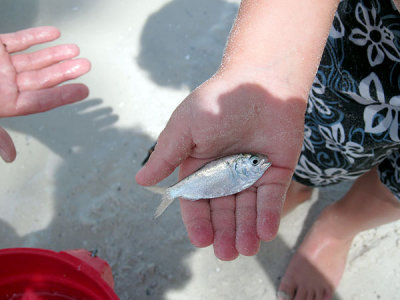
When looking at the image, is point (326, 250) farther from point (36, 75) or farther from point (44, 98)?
point (36, 75)

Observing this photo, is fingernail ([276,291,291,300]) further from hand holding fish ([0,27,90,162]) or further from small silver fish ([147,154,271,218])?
hand holding fish ([0,27,90,162])

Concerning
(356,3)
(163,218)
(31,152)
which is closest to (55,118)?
(31,152)

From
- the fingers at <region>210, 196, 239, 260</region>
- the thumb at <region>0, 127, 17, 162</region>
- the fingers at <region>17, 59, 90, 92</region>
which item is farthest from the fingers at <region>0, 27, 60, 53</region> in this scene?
the fingers at <region>210, 196, 239, 260</region>

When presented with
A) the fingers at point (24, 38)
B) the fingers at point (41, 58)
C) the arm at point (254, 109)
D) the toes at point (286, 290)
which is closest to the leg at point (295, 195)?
the toes at point (286, 290)

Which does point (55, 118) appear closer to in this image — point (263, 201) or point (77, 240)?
point (77, 240)

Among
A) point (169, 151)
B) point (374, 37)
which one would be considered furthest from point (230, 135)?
point (374, 37)

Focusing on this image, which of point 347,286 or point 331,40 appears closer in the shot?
point 331,40
